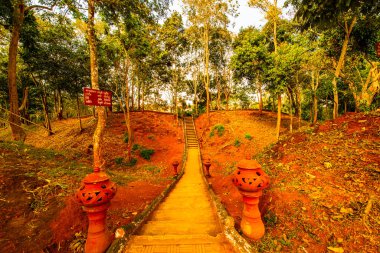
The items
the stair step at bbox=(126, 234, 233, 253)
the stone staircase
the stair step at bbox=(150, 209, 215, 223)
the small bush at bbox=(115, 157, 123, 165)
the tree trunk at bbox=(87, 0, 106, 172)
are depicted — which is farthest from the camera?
the stone staircase

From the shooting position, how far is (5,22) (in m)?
8.81

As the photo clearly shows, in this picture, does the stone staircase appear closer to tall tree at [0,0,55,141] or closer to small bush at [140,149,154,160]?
small bush at [140,149,154,160]

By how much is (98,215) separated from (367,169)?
563cm

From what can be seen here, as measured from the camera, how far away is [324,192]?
3.50 m

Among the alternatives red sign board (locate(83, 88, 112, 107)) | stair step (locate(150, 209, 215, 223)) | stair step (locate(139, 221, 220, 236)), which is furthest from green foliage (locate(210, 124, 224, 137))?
stair step (locate(139, 221, 220, 236))

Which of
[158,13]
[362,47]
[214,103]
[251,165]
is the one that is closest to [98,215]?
[251,165]

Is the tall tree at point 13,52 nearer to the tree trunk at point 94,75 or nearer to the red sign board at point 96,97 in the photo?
the tree trunk at point 94,75

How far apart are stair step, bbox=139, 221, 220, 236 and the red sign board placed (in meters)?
3.58

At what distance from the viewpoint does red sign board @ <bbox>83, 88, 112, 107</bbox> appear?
4883 millimetres

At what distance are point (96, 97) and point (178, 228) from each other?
442 centimetres

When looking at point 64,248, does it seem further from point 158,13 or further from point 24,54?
point 24,54

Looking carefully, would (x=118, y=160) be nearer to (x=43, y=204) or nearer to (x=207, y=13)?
(x=43, y=204)

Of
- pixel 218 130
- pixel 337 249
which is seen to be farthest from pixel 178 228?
pixel 218 130

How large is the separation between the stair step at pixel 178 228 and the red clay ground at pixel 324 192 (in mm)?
769
